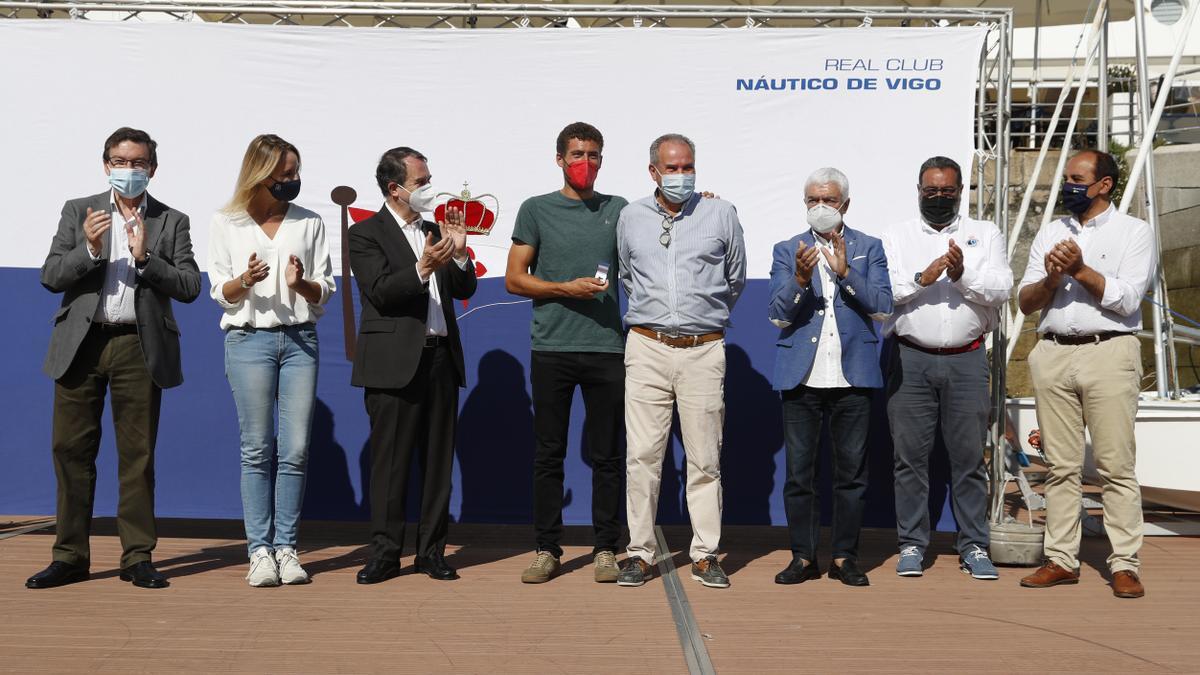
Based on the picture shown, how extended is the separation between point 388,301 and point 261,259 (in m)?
0.51

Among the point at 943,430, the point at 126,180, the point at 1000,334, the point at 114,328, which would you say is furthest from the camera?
the point at 1000,334

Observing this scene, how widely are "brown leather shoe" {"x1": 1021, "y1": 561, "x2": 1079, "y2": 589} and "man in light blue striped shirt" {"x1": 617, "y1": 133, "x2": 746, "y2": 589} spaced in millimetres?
1195

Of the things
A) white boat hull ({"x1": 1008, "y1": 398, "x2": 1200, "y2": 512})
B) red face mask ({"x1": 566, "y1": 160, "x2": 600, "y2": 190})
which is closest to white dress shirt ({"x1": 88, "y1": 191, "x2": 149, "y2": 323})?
red face mask ({"x1": 566, "y1": 160, "x2": 600, "y2": 190})

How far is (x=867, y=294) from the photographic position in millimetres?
4633

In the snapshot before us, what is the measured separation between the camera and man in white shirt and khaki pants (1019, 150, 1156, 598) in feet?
14.9

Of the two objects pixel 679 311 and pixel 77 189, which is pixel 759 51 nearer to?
pixel 679 311

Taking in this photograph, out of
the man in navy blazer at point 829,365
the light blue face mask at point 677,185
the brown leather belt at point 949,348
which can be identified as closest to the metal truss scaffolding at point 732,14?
the brown leather belt at point 949,348

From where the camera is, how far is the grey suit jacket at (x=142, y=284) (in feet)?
14.6

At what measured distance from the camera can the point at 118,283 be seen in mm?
4551

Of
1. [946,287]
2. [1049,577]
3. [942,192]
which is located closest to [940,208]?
[942,192]

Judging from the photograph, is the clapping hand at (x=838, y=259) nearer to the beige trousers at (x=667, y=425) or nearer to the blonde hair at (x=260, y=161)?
the beige trousers at (x=667, y=425)

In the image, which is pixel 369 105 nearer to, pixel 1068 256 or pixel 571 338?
pixel 571 338

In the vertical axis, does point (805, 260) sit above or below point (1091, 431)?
above

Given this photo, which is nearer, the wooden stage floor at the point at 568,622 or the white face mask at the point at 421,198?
the wooden stage floor at the point at 568,622
